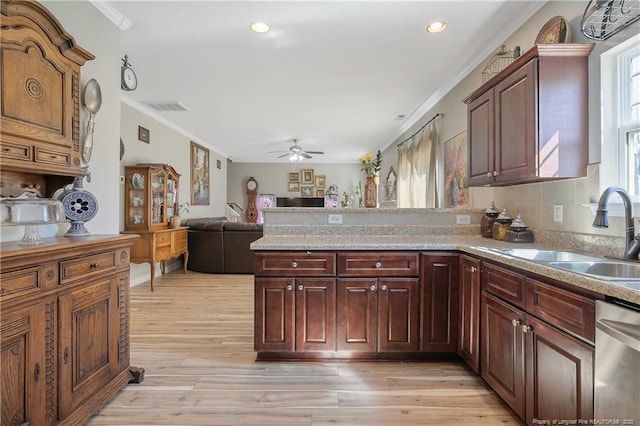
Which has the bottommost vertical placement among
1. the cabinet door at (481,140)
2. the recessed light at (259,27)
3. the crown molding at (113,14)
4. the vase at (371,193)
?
the vase at (371,193)

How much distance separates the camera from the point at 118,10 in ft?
8.11

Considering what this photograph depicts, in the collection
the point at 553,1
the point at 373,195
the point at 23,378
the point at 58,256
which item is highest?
the point at 553,1

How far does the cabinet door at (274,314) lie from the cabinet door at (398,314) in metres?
0.67

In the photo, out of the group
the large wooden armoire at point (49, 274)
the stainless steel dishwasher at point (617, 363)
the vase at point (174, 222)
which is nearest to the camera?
the stainless steel dishwasher at point (617, 363)

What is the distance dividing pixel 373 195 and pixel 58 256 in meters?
2.63

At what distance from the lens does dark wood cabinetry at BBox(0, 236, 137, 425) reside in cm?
132

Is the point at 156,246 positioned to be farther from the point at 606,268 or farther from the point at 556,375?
the point at 606,268

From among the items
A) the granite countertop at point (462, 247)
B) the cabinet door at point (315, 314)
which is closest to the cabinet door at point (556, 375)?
the granite countertop at point (462, 247)

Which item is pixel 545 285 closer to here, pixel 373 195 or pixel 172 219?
pixel 373 195

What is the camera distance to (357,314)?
7.75 feet

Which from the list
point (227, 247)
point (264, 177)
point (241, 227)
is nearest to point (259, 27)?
point (241, 227)

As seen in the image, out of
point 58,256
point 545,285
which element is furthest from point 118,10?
point 545,285

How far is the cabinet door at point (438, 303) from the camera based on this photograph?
2.35 meters

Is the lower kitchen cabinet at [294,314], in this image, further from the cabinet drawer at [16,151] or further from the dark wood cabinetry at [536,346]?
the cabinet drawer at [16,151]
